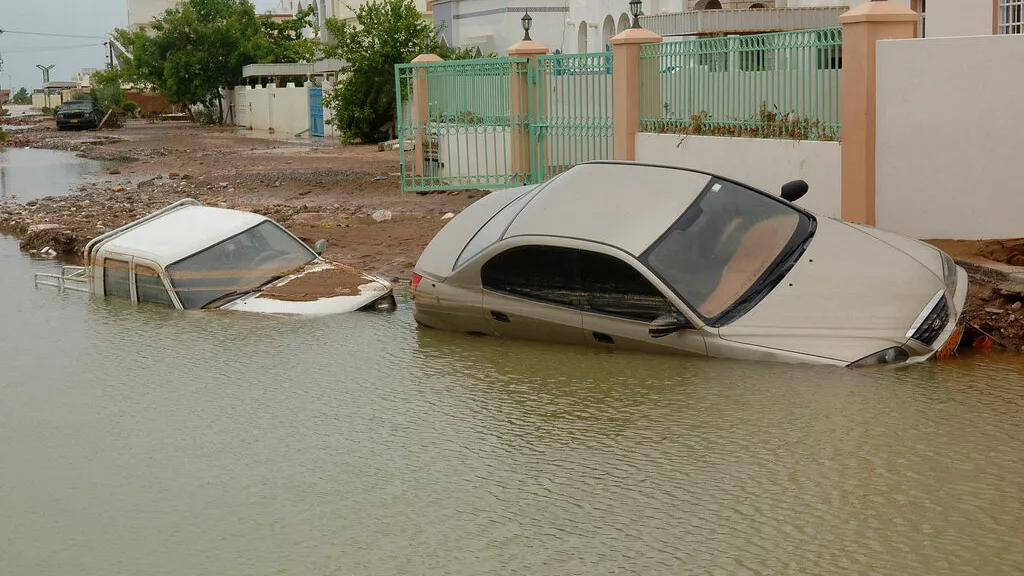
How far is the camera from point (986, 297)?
933 cm

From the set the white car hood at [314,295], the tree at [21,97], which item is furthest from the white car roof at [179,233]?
the tree at [21,97]

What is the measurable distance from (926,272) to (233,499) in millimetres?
5025

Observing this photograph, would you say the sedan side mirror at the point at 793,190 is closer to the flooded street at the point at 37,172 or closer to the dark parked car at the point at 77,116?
the flooded street at the point at 37,172

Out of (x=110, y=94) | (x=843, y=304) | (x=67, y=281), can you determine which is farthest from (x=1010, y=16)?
(x=110, y=94)

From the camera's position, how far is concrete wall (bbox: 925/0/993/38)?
1562cm

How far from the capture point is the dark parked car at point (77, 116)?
58.2 m

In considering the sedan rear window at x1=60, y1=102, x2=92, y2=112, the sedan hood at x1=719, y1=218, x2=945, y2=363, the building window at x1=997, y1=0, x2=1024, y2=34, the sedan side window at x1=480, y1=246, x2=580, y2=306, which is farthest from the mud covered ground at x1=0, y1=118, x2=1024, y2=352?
the sedan rear window at x1=60, y1=102, x2=92, y2=112

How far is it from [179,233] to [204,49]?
51986 mm

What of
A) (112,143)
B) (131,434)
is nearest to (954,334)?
(131,434)

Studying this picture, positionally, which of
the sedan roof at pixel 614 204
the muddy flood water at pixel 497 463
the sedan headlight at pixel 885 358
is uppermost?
the sedan roof at pixel 614 204

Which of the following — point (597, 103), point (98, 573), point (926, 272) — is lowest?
point (98, 573)

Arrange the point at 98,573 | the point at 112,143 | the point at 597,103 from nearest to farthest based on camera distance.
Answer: the point at 98,573 < the point at 597,103 < the point at 112,143

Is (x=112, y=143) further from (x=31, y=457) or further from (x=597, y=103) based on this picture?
(x=31, y=457)

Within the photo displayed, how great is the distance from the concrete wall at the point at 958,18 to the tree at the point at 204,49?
46.5 m
